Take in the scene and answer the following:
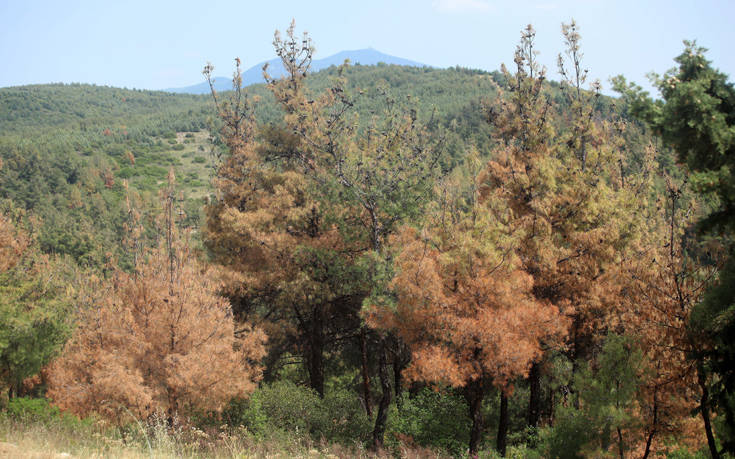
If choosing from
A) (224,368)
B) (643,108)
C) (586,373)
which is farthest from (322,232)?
(643,108)

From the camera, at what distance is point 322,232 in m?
19.0

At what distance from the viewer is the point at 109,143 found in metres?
122

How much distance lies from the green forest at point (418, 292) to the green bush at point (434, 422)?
0.10 m

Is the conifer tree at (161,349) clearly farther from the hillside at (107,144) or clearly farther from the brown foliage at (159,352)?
the hillside at (107,144)

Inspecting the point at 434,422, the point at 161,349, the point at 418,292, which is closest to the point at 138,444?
the point at 161,349

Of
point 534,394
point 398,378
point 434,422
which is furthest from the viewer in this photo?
point 398,378

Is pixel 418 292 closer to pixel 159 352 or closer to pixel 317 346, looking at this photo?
pixel 159 352

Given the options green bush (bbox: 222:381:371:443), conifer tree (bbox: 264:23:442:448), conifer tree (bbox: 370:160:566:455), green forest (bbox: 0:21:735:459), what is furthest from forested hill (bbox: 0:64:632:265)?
green bush (bbox: 222:381:371:443)

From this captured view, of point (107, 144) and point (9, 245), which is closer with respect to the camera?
point (9, 245)

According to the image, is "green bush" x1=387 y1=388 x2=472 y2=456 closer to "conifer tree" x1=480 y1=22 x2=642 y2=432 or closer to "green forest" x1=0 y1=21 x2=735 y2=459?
"green forest" x1=0 y1=21 x2=735 y2=459

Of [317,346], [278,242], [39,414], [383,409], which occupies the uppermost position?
[278,242]

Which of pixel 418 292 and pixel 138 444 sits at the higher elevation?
pixel 418 292

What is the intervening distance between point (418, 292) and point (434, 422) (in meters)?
6.85

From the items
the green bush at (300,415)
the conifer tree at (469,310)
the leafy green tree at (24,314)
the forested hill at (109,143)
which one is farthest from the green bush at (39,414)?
the forested hill at (109,143)
